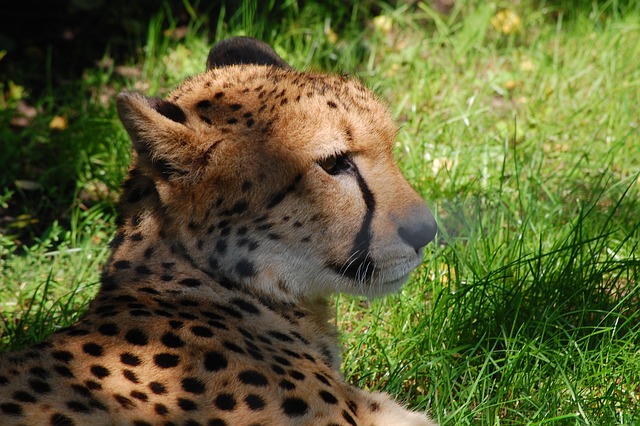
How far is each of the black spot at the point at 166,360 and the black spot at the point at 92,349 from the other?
0.46ft

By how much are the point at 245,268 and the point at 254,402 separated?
48 cm

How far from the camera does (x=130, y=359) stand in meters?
2.39

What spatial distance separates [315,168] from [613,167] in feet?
8.26

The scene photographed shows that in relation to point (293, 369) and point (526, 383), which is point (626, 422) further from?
point (293, 369)

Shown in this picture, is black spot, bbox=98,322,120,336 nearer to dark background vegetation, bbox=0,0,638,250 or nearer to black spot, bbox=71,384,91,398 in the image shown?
black spot, bbox=71,384,91,398

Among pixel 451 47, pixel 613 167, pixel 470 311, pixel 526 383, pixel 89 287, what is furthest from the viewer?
pixel 451 47

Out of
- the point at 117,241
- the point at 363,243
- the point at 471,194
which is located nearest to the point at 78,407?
the point at 117,241

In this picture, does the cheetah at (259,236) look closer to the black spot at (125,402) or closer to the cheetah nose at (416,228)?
the cheetah nose at (416,228)

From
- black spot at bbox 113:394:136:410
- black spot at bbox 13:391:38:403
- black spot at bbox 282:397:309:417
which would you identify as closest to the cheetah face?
black spot at bbox 282:397:309:417

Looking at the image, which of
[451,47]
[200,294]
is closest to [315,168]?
[200,294]

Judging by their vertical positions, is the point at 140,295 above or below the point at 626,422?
above

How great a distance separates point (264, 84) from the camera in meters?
2.89

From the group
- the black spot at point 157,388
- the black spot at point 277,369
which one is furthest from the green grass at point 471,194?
the black spot at point 157,388

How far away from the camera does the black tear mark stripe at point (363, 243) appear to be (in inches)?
109
